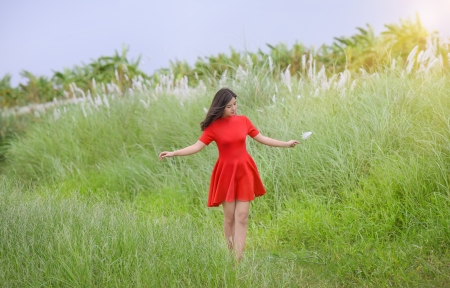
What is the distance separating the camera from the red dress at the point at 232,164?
4.71 metres

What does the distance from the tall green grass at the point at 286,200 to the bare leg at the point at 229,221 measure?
0.18 m

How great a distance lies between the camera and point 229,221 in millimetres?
4840

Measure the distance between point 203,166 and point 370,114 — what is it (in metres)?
2.13

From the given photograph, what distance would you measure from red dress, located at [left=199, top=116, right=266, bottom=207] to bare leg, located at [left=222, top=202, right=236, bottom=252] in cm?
7

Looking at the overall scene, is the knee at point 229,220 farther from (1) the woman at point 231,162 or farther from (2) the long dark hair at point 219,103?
(2) the long dark hair at point 219,103

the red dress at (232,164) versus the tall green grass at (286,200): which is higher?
the red dress at (232,164)

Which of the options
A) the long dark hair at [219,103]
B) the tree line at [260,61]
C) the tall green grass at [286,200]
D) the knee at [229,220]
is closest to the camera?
the tall green grass at [286,200]

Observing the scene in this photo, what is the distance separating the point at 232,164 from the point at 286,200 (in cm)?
156

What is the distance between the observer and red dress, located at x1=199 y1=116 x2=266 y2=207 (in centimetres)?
471

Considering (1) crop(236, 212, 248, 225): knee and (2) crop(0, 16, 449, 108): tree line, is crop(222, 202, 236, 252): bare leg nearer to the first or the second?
(1) crop(236, 212, 248, 225): knee

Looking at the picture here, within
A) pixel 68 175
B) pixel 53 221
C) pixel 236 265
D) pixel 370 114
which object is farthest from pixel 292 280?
pixel 68 175

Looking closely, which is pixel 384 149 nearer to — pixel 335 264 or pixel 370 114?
pixel 370 114

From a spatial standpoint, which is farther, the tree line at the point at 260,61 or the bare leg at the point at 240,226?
the tree line at the point at 260,61

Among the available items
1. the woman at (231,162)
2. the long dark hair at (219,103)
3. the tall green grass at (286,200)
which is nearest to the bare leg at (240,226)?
the woman at (231,162)
